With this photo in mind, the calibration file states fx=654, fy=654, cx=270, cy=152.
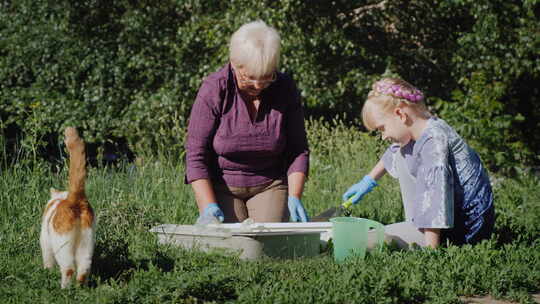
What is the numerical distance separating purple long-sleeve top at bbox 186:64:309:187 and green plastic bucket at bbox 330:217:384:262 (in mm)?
574

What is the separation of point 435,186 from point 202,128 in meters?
1.45

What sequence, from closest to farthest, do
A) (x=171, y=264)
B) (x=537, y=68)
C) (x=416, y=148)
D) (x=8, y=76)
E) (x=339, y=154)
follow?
(x=171, y=264), (x=416, y=148), (x=339, y=154), (x=537, y=68), (x=8, y=76)

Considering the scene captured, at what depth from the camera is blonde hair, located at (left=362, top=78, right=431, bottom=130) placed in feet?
12.5

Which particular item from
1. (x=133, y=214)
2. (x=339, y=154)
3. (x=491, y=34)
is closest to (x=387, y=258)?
(x=133, y=214)

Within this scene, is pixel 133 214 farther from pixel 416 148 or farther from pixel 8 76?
pixel 8 76

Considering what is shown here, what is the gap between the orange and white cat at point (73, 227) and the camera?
9.66 feet

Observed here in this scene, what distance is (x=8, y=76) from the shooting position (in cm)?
934

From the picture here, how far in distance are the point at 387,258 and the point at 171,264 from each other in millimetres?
1197

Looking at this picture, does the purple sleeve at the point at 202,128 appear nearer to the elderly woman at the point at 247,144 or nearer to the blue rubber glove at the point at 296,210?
the elderly woman at the point at 247,144

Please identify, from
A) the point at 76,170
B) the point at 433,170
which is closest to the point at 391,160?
the point at 433,170

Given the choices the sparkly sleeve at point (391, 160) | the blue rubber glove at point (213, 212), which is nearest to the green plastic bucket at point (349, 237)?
the sparkly sleeve at point (391, 160)

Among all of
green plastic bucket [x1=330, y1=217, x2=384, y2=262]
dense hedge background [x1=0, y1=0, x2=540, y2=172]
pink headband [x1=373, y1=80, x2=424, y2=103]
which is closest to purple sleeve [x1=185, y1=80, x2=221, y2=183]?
green plastic bucket [x1=330, y1=217, x2=384, y2=262]

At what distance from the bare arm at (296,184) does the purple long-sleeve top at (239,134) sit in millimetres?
36

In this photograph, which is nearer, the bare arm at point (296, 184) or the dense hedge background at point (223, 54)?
the bare arm at point (296, 184)
